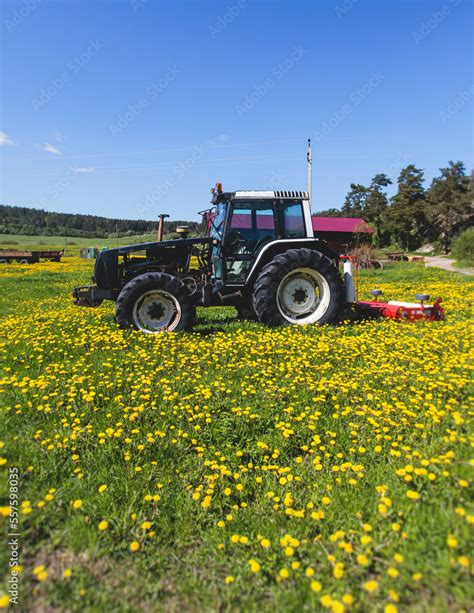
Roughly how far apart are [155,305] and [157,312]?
140 millimetres

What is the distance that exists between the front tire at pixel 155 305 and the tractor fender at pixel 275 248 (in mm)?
1370

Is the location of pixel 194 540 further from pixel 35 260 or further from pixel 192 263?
pixel 35 260

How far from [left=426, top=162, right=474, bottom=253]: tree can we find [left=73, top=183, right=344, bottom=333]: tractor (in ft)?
209

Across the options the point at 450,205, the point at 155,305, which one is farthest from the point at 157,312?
the point at 450,205

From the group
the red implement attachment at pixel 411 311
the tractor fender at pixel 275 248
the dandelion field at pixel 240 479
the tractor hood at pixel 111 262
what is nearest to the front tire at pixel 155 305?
the tractor hood at pixel 111 262

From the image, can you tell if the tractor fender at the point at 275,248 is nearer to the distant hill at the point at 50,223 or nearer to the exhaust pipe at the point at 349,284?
the exhaust pipe at the point at 349,284

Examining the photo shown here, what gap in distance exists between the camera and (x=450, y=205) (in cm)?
6094

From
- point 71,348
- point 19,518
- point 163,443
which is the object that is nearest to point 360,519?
point 163,443

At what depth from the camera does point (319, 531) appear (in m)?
2.48

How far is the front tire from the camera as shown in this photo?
21.3 feet

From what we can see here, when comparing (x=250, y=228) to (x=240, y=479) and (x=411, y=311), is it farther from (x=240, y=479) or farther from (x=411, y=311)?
(x=240, y=479)

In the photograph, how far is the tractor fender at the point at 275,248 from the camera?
23.0 feet

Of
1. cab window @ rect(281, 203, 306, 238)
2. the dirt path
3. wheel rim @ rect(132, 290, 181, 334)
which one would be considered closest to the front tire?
wheel rim @ rect(132, 290, 181, 334)

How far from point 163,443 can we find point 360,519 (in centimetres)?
183
